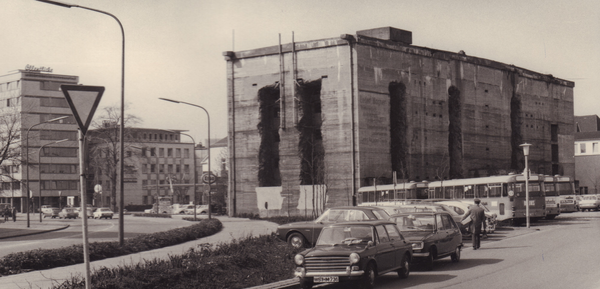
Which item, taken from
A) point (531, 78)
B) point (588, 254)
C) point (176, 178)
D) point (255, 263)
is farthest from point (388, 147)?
point (176, 178)

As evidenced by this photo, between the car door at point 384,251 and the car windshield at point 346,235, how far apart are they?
0.88ft

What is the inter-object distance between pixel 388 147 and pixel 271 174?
10.9 metres

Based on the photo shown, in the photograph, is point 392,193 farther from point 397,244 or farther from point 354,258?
point 354,258

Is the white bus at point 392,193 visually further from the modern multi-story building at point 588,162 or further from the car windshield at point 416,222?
the modern multi-story building at point 588,162

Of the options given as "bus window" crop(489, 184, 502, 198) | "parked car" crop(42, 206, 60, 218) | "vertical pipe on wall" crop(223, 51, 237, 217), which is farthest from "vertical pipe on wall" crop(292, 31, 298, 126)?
"parked car" crop(42, 206, 60, 218)

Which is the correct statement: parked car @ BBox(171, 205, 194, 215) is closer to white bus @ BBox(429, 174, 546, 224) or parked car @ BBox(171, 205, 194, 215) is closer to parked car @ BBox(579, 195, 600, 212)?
parked car @ BBox(579, 195, 600, 212)

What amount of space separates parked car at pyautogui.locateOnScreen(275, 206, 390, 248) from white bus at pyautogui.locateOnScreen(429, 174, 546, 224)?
50.5 feet

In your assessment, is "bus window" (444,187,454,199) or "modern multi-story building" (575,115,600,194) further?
"modern multi-story building" (575,115,600,194)

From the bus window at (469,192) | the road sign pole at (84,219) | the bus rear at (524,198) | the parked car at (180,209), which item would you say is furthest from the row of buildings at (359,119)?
the road sign pole at (84,219)

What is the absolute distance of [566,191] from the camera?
44.1m

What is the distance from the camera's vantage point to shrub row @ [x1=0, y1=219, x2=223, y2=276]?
16828mm

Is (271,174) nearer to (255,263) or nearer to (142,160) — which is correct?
(255,263)

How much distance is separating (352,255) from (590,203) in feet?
173

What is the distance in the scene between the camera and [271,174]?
2325 inches
